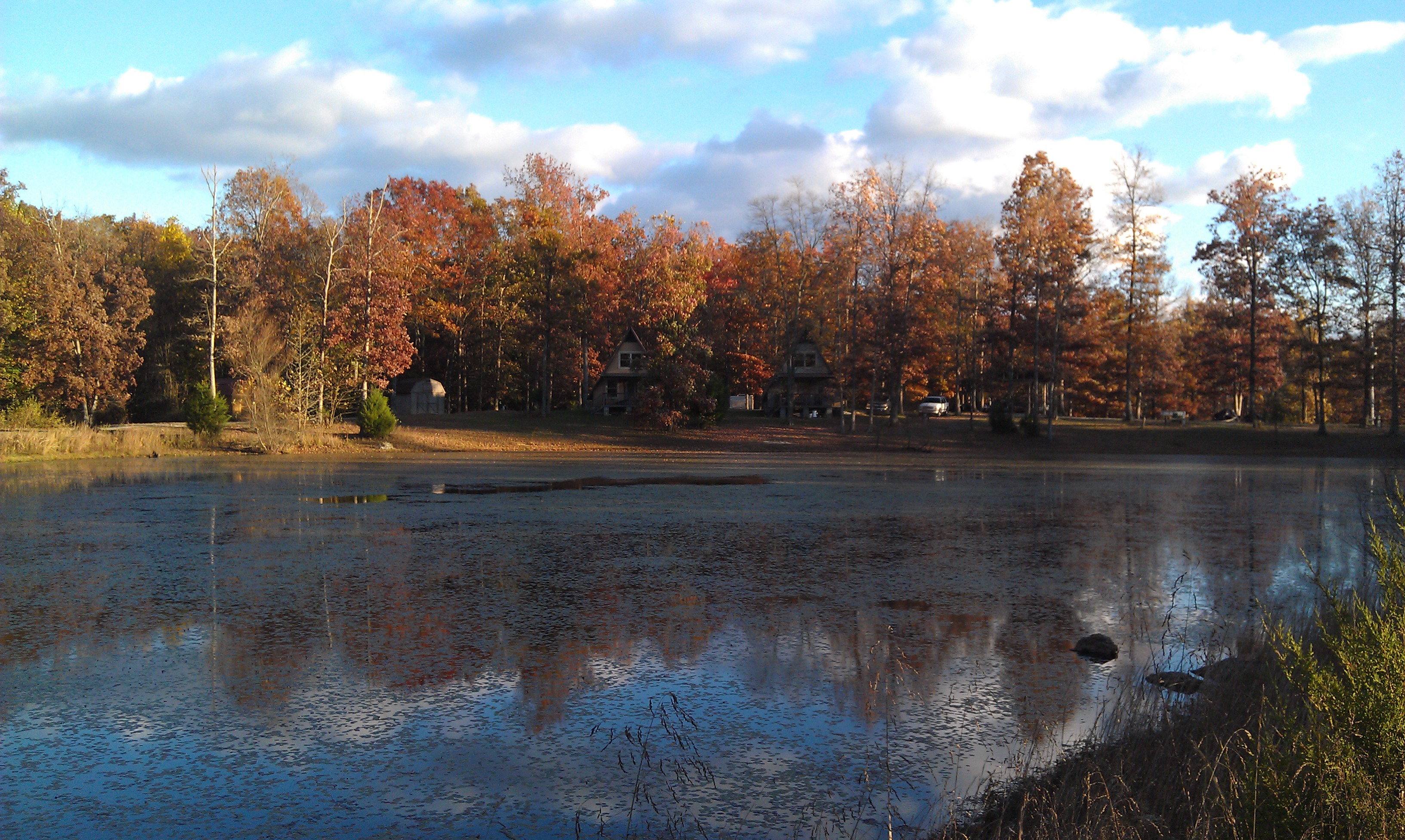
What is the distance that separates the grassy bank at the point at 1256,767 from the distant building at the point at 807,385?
5994 cm

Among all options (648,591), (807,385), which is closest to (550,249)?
(807,385)

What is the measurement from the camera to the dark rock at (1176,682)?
24.5 ft

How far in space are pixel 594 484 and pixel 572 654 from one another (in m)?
16.6

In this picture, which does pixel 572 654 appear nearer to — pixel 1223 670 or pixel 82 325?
pixel 1223 670

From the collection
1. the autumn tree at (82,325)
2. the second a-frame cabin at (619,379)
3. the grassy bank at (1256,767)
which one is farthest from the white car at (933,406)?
the grassy bank at (1256,767)

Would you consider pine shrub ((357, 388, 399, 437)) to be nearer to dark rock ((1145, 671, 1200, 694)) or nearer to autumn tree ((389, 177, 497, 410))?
autumn tree ((389, 177, 497, 410))

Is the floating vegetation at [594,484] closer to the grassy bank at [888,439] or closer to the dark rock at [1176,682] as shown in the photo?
the grassy bank at [888,439]

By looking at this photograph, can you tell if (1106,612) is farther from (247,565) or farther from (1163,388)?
(1163,388)

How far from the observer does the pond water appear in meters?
5.47

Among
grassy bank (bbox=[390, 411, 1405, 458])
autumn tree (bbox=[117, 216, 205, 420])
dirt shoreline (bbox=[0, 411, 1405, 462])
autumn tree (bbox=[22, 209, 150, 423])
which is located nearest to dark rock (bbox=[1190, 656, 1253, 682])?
dirt shoreline (bbox=[0, 411, 1405, 462])

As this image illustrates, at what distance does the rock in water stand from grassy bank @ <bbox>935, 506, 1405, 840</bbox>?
61.2 inches

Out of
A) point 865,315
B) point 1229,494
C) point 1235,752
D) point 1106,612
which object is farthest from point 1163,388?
point 1235,752

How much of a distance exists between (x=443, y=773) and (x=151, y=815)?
148 centimetres

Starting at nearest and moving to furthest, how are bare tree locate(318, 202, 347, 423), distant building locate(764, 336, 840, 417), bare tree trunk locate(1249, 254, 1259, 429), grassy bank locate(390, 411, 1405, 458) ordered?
1. grassy bank locate(390, 411, 1405, 458)
2. bare tree locate(318, 202, 347, 423)
3. bare tree trunk locate(1249, 254, 1259, 429)
4. distant building locate(764, 336, 840, 417)
